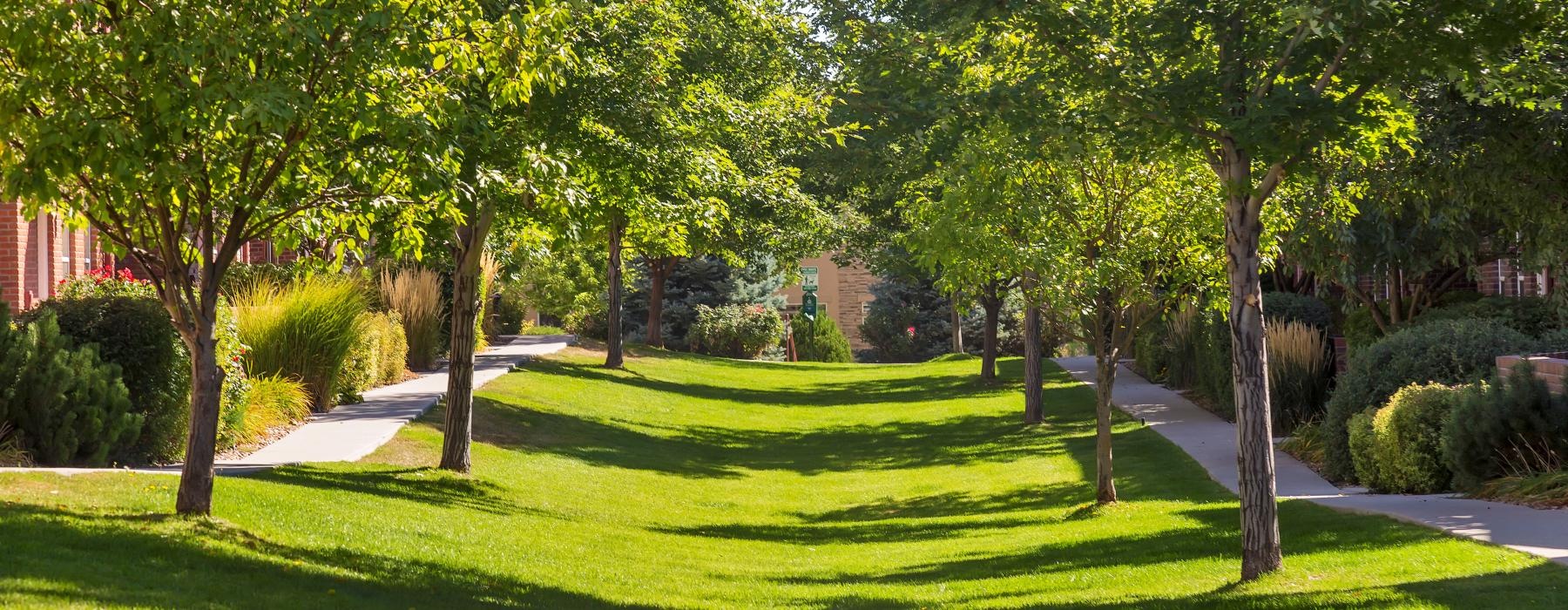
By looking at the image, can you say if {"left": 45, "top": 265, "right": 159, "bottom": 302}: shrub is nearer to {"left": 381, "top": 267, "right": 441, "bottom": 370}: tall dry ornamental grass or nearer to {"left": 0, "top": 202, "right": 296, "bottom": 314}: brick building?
{"left": 0, "top": 202, "right": 296, "bottom": 314}: brick building

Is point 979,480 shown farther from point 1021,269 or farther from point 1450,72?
point 1450,72

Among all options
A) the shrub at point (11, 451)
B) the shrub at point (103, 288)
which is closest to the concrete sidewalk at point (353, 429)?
the shrub at point (11, 451)

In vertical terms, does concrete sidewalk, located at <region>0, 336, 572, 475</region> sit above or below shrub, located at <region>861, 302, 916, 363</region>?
below

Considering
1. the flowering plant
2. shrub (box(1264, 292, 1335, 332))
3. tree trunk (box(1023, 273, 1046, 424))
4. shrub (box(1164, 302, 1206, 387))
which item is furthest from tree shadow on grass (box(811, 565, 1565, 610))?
shrub (box(1164, 302, 1206, 387))

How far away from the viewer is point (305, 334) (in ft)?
59.0

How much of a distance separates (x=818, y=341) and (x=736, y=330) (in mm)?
4699

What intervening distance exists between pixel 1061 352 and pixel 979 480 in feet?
87.4

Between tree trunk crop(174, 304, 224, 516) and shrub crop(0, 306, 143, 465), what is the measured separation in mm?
3848

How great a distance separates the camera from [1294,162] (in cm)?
813

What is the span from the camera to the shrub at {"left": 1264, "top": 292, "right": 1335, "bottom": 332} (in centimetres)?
2189

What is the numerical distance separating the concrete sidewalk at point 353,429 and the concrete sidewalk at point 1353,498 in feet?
29.8

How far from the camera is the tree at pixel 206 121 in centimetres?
759

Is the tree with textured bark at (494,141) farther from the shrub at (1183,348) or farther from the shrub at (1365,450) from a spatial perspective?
the shrub at (1183,348)

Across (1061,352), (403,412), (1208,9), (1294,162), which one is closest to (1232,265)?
(1294,162)
